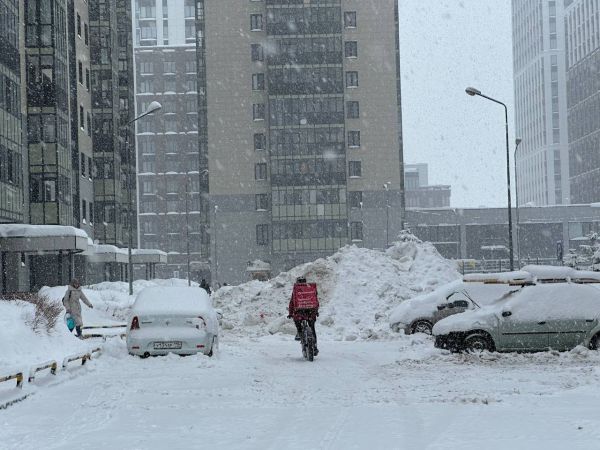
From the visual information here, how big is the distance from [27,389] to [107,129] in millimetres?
59583

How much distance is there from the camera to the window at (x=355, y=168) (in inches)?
3295

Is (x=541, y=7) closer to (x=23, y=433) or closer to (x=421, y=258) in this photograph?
(x=421, y=258)

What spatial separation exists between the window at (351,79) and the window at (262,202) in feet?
42.0

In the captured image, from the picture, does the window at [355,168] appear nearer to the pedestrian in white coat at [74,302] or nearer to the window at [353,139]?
the window at [353,139]

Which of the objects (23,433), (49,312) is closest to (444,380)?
(23,433)

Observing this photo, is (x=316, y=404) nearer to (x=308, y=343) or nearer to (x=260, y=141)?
(x=308, y=343)

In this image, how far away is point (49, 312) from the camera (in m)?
18.7

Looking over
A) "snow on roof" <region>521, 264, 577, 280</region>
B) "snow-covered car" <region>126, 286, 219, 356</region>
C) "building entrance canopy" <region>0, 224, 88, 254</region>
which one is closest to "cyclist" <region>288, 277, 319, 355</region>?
"snow-covered car" <region>126, 286, 219, 356</region>

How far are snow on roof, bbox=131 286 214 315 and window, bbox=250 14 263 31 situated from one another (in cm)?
6823

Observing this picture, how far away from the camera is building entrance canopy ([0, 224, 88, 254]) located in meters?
44.0

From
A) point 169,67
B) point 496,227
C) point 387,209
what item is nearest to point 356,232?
point 387,209

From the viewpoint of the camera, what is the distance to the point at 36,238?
44.4 metres

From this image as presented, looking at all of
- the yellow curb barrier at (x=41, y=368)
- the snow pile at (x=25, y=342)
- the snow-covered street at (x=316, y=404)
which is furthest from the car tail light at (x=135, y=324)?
the yellow curb barrier at (x=41, y=368)

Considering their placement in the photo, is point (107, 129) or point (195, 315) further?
point (107, 129)
